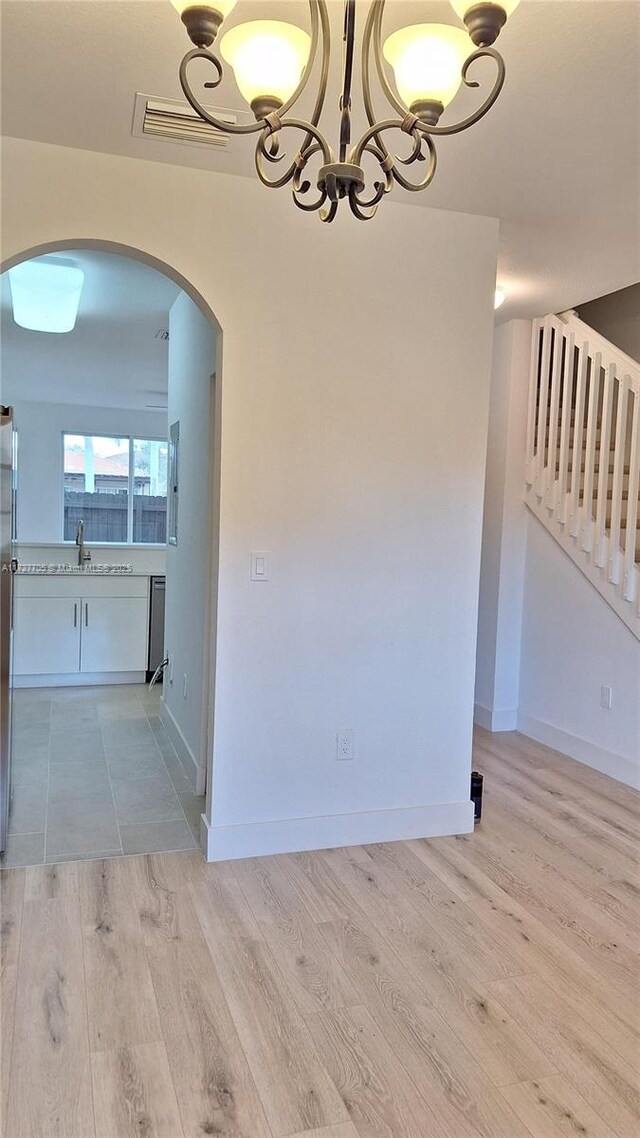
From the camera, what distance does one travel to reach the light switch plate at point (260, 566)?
109 inches

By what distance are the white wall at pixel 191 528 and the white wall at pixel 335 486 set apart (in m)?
0.56

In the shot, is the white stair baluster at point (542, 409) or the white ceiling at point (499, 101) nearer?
the white ceiling at point (499, 101)

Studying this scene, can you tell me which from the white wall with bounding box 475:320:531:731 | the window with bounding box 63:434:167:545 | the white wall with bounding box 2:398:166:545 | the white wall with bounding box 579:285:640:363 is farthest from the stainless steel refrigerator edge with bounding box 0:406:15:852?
the window with bounding box 63:434:167:545

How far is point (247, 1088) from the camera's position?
5.59 feet

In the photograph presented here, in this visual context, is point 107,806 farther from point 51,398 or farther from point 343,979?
point 51,398

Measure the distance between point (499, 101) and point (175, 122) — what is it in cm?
99

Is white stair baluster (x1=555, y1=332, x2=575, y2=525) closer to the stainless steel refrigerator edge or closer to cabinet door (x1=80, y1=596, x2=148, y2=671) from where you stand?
the stainless steel refrigerator edge

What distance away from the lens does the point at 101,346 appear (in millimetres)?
5352

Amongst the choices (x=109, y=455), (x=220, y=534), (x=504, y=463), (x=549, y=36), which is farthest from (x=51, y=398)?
(x=549, y=36)

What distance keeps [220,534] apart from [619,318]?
3.92 meters

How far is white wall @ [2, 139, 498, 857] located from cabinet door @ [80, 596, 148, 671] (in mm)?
3166

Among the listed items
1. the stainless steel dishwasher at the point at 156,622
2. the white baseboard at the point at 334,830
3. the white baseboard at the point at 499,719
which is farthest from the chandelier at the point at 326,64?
the stainless steel dishwasher at the point at 156,622

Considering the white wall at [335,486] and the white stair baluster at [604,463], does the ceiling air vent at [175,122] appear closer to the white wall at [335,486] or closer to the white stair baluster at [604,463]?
the white wall at [335,486]

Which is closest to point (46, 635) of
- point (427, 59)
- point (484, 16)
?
point (427, 59)
